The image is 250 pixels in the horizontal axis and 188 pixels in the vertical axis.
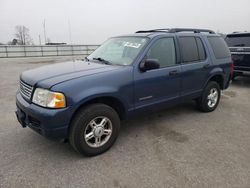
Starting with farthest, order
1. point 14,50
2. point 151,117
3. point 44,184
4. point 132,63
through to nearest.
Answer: point 14,50 < point 151,117 < point 132,63 < point 44,184

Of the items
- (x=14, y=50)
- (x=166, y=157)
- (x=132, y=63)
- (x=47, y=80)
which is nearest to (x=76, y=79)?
(x=47, y=80)

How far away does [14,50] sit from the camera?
900 inches

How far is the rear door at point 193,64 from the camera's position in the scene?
4.17 metres

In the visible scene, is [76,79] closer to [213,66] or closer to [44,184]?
[44,184]

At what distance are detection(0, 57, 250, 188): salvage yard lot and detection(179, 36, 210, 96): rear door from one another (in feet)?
2.41

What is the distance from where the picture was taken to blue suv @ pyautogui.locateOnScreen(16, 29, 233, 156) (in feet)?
9.08

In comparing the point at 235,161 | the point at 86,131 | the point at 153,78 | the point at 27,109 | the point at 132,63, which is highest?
the point at 132,63

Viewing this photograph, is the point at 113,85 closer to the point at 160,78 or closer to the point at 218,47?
the point at 160,78

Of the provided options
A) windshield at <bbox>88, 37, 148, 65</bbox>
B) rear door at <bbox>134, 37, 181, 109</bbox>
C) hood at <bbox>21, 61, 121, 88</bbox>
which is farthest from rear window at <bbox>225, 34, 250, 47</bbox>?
hood at <bbox>21, 61, 121, 88</bbox>

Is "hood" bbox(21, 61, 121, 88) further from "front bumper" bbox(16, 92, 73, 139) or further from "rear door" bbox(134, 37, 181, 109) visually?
"rear door" bbox(134, 37, 181, 109)

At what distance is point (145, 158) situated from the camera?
10.1ft

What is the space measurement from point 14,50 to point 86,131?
76.6ft

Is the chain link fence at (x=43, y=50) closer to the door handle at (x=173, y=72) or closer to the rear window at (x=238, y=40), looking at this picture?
the rear window at (x=238, y=40)

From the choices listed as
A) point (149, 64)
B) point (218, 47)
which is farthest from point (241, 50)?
point (149, 64)
